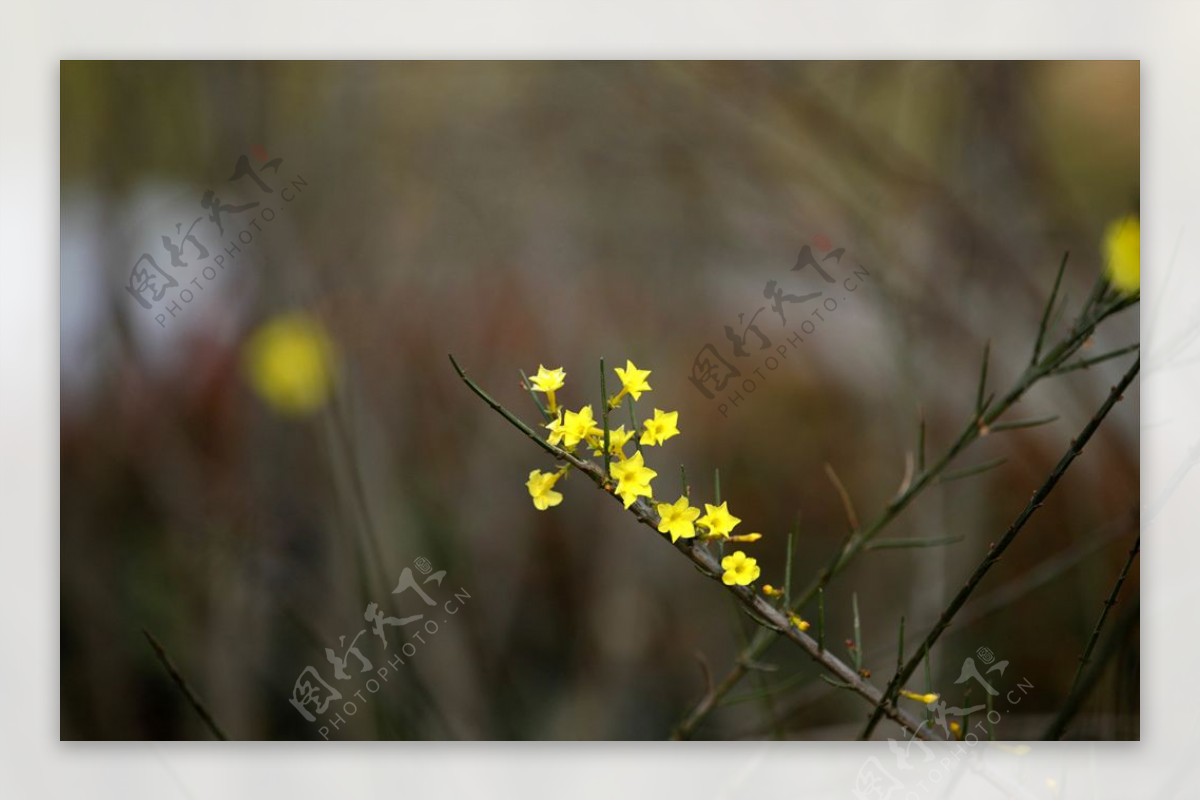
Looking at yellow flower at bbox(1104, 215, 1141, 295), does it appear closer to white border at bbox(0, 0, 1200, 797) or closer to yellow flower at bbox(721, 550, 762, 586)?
white border at bbox(0, 0, 1200, 797)

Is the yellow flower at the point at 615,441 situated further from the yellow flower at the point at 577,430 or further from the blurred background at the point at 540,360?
the blurred background at the point at 540,360

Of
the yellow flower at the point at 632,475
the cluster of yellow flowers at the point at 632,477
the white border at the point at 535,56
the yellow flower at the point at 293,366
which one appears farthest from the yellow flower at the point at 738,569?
the yellow flower at the point at 293,366

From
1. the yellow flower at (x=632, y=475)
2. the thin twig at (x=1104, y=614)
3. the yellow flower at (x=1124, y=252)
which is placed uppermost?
the yellow flower at (x=1124, y=252)

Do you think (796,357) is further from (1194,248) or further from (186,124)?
(186,124)

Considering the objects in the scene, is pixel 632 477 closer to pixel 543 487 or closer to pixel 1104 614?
pixel 543 487

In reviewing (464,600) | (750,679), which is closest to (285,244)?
(464,600)

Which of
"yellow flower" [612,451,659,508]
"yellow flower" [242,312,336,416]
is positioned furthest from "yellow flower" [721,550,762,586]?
"yellow flower" [242,312,336,416]
